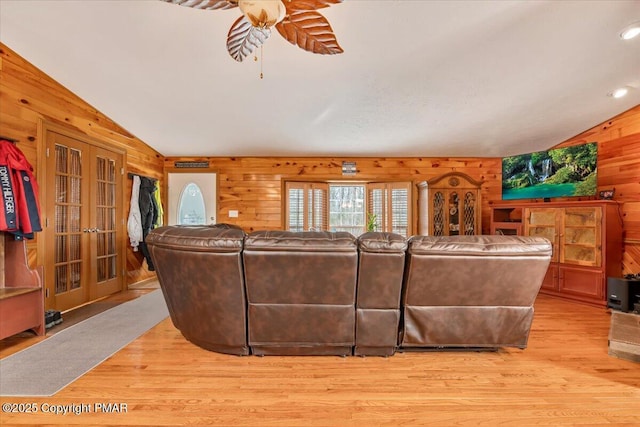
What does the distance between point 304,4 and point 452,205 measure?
446 cm

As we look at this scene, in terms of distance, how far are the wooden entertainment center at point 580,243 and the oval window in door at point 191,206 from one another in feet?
17.8

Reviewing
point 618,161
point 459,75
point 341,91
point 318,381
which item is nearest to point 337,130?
point 341,91

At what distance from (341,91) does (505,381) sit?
9.98 feet

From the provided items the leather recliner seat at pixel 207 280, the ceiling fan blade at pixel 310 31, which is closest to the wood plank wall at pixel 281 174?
the leather recliner seat at pixel 207 280

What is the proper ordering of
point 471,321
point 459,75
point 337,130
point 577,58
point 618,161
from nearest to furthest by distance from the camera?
point 471,321, point 577,58, point 459,75, point 618,161, point 337,130

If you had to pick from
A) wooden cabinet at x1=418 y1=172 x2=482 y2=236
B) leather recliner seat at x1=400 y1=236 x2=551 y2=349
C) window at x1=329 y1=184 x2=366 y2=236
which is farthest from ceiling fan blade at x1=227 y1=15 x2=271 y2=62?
wooden cabinet at x1=418 y1=172 x2=482 y2=236

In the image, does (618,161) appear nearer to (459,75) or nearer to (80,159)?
(459,75)

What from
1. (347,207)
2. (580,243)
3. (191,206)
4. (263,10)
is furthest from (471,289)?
(191,206)

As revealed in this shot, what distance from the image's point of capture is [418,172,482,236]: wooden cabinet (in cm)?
529

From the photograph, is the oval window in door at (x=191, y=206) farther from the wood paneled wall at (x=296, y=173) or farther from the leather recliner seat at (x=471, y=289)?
the leather recliner seat at (x=471, y=289)

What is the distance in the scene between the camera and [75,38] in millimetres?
2611

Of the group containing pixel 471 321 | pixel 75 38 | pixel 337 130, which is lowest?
pixel 471 321

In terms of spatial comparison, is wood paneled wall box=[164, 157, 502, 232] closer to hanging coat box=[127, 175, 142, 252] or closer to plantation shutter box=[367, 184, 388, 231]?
plantation shutter box=[367, 184, 388, 231]

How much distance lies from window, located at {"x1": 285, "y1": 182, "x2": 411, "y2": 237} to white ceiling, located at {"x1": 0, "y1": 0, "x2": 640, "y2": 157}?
1129 millimetres
